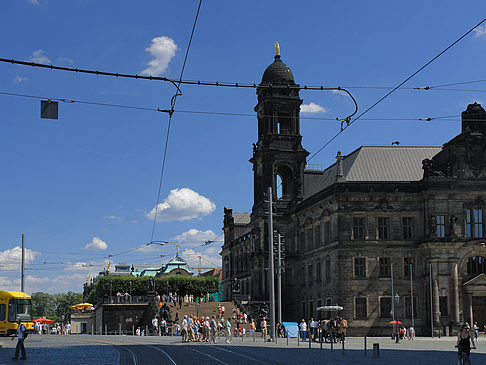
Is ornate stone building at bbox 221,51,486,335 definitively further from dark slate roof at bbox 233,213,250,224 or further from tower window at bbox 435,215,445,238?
dark slate roof at bbox 233,213,250,224

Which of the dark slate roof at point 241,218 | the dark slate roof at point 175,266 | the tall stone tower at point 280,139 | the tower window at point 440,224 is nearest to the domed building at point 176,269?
the dark slate roof at point 175,266

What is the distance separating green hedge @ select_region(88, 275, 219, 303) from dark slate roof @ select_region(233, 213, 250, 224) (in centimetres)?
1580

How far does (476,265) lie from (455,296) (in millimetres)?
3354

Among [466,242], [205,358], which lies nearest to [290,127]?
[466,242]

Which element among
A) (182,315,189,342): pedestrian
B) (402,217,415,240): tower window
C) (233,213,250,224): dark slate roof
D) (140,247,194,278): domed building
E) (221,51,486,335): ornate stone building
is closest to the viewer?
(182,315,189,342): pedestrian

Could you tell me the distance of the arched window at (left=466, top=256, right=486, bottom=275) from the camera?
60500mm

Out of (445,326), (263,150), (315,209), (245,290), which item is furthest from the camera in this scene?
(245,290)

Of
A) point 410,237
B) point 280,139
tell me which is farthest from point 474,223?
point 280,139

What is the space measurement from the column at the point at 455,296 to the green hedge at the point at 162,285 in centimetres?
4676

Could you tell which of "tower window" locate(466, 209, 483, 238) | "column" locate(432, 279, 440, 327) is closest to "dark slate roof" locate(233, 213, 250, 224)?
"tower window" locate(466, 209, 483, 238)

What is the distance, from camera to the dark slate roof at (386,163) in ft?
215

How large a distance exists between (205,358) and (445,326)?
3614 cm

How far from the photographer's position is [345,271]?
6191 cm

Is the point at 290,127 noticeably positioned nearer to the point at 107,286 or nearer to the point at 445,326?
the point at 445,326
